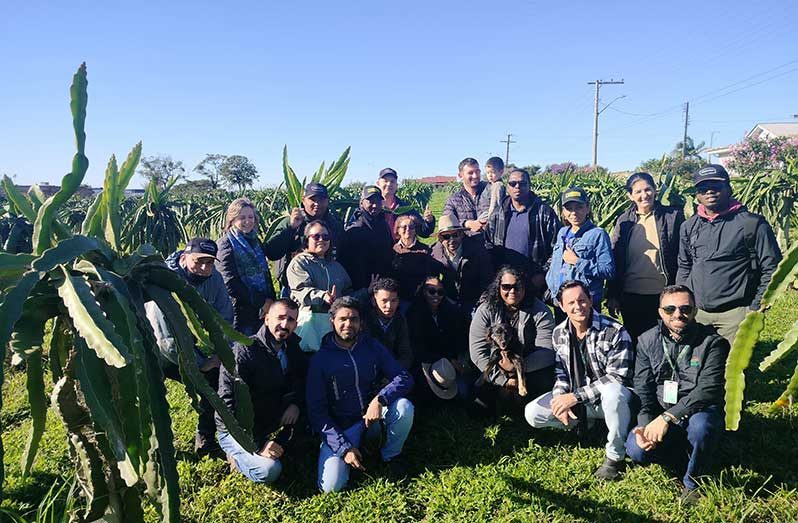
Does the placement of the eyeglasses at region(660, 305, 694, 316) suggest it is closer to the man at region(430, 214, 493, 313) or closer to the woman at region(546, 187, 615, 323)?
the woman at region(546, 187, 615, 323)

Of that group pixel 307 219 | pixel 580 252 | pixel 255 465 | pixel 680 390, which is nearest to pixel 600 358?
pixel 680 390

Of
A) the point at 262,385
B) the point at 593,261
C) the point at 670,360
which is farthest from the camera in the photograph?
the point at 593,261

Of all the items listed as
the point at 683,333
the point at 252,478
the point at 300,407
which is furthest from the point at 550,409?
the point at 252,478

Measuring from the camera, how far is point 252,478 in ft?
11.6

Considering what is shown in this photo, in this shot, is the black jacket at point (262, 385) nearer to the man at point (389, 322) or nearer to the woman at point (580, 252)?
the man at point (389, 322)

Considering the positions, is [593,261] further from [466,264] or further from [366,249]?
[366,249]

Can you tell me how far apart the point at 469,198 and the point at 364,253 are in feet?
5.07

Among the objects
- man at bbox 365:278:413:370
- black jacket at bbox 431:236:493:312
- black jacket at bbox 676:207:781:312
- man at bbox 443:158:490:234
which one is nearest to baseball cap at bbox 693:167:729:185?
black jacket at bbox 676:207:781:312

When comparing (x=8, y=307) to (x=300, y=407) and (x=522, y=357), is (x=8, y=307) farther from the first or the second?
(x=522, y=357)

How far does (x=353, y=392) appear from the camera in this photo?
384 cm

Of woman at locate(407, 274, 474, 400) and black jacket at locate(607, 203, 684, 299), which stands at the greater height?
black jacket at locate(607, 203, 684, 299)

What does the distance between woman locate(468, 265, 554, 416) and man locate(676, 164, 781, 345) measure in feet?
4.10

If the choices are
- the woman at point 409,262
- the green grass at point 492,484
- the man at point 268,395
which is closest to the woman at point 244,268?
the man at point 268,395

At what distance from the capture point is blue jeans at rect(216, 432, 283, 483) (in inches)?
136
